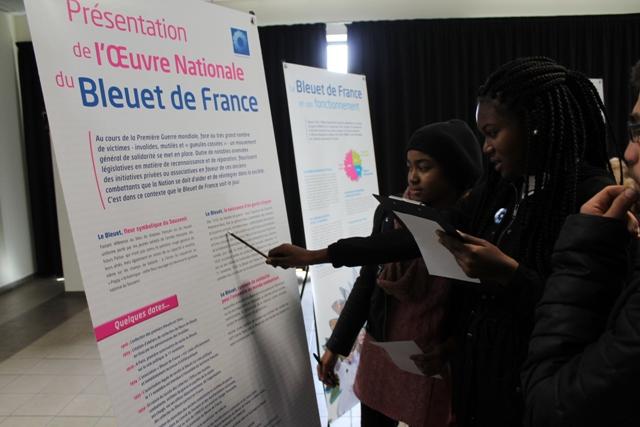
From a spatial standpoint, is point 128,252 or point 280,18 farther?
point 280,18

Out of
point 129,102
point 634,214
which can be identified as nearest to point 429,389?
point 634,214

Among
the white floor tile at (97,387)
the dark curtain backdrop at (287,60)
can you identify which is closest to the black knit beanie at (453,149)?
the white floor tile at (97,387)

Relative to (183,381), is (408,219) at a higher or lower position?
higher

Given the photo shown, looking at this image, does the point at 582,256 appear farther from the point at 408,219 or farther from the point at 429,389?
the point at 429,389

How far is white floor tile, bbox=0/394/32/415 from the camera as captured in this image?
2752 mm

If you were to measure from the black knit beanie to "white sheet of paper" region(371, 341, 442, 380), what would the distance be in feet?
1.73

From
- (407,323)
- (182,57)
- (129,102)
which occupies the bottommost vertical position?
(407,323)

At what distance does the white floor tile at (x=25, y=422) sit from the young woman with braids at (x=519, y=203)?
8.06ft

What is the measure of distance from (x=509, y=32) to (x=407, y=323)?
4.70 m

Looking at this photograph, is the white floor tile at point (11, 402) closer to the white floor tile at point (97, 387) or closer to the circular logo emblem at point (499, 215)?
the white floor tile at point (97, 387)

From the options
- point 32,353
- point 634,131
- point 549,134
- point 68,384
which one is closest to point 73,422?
point 68,384

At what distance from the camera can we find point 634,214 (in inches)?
Result: 30.9

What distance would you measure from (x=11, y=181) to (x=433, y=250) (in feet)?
19.0

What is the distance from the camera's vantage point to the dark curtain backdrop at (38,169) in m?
5.48
